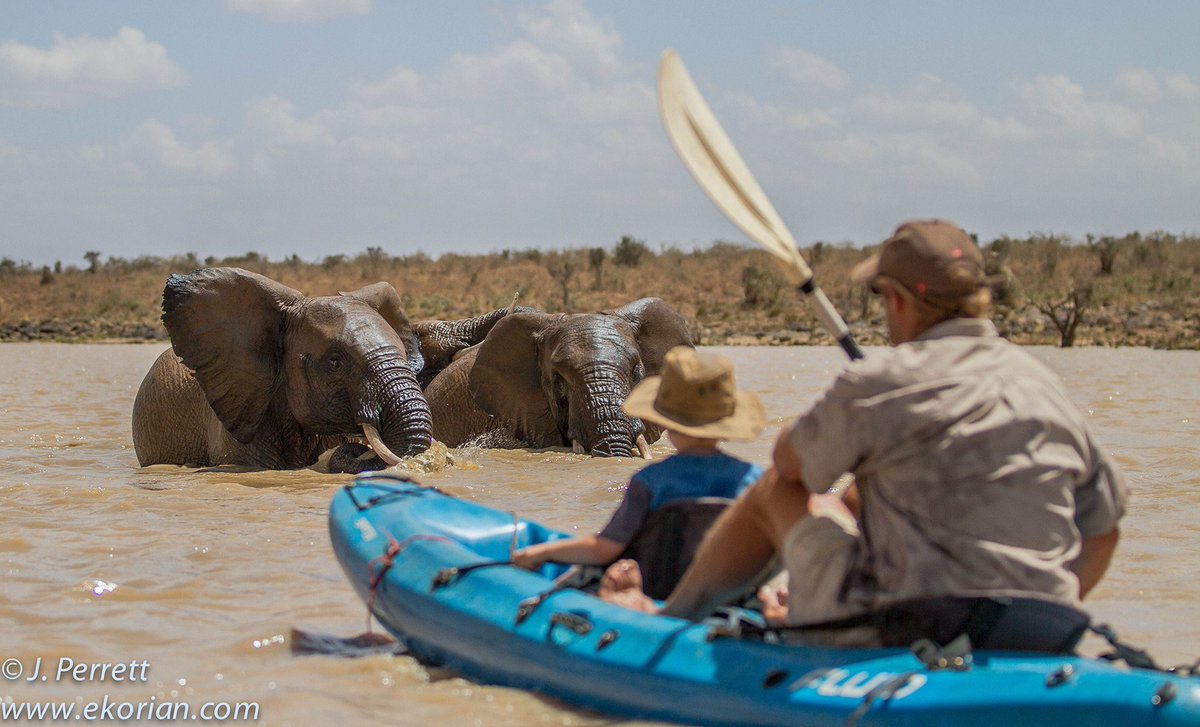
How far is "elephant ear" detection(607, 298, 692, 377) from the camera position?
1125cm

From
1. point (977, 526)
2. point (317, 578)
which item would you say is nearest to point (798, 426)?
point (977, 526)

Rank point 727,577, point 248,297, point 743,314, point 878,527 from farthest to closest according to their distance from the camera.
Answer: point 743,314
point 248,297
point 727,577
point 878,527

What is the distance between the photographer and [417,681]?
14.9ft

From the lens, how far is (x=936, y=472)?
349 cm

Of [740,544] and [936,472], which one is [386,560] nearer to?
[740,544]

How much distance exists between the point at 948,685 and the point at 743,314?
3366 cm

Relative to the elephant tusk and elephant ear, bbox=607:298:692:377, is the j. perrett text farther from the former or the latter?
elephant ear, bbox=607:298:692:377

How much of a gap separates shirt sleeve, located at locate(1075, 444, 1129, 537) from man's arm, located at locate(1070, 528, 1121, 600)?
0.04 m

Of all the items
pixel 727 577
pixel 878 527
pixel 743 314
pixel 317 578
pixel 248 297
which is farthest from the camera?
pixel 743 314

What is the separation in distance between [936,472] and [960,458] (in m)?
0.07

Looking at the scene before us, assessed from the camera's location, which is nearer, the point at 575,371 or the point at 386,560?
the point at 386,560

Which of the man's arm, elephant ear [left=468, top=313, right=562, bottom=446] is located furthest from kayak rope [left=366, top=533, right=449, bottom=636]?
elephant ear [left=468, top=313, right=562, bottom=446]

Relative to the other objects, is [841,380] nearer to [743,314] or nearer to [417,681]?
[417,681]

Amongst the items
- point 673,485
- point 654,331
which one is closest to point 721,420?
point 673,485
